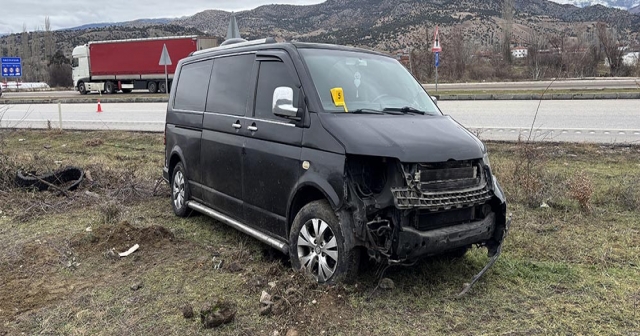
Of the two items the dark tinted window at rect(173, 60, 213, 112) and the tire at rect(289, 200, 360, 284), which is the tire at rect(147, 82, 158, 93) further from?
the tire at rect(289, 200, 360, 284)

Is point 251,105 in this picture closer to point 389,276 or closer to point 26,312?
point 389,276

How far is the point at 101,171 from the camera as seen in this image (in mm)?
8836

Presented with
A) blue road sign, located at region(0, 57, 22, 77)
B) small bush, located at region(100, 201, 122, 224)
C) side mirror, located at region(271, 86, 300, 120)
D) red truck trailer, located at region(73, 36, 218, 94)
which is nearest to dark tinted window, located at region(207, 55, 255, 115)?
side mirror, located at region(271, 86, 300, 120)

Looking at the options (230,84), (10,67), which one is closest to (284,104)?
(230,84)

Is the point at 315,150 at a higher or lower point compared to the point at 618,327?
higher

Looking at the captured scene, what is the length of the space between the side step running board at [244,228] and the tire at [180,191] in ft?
0.59

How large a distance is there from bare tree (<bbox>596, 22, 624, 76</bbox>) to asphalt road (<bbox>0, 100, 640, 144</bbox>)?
19.3 m

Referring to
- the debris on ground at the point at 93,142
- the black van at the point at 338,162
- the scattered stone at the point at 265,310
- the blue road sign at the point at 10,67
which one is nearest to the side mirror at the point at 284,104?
the black van at the point at 338,162

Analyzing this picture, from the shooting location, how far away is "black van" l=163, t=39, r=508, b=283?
393cm

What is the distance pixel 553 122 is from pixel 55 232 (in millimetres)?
12708

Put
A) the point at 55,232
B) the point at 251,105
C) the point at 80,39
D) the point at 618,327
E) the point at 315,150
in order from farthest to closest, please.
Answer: the point at 80,39 → the point at 55,232 → the point at 251,105 → the point at 315,150 → the point at 618,327

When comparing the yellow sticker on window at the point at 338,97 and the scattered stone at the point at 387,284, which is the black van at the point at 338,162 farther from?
the scattered stone at the point at 387,284

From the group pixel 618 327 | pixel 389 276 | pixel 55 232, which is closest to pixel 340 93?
pixel 389 276

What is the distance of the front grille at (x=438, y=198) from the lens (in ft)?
12.5
